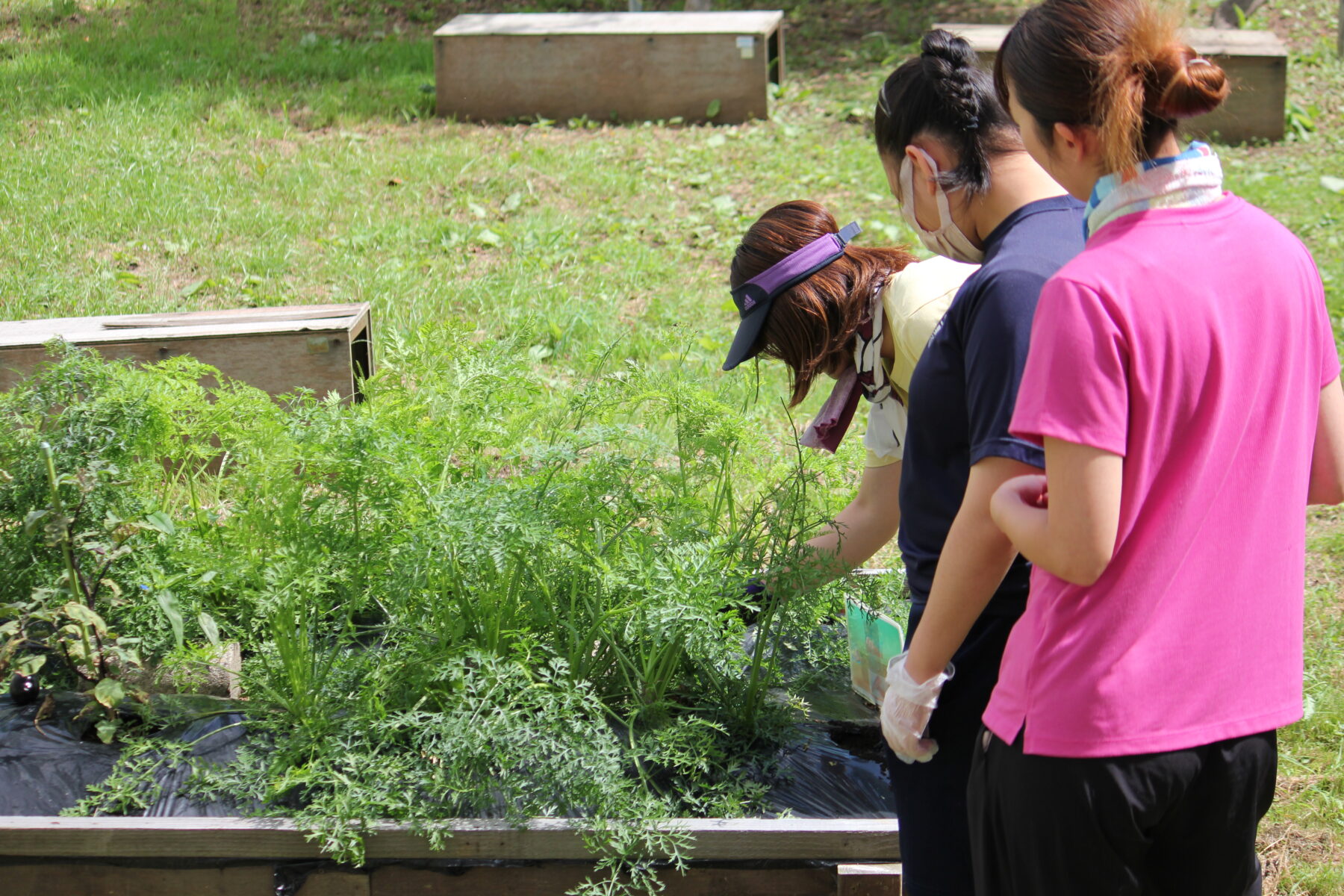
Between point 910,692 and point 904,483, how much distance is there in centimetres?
31

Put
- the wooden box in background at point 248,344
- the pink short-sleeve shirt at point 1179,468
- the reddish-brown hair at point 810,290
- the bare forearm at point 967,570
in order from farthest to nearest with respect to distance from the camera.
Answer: the wooden box in background at point 248,344 < the reddish-brown hair at point 810,290 < the bare forearm at point 967,570 < the pink short-sleeve shirt at point 1179,468

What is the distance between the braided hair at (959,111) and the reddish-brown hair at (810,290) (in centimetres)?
34

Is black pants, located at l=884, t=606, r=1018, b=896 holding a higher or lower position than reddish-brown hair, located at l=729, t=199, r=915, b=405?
lower

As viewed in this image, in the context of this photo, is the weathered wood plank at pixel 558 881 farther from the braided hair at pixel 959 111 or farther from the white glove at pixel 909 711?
the braided hair at pixel 959 111

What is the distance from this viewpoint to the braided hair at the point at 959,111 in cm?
169

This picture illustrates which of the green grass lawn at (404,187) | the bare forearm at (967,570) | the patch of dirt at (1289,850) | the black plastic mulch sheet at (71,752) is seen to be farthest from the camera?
the green grass lawn at (404,187)

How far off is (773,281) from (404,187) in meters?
5.11

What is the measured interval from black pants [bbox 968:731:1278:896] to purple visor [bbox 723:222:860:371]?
0.95m

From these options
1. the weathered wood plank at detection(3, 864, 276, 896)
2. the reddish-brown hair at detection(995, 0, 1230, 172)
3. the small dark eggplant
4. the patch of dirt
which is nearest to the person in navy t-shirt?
the reddish-brown hair at detection(995, 0, 1230, 172)

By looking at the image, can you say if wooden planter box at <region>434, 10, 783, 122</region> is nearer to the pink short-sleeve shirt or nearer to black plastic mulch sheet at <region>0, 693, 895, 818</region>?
black plastic mulch sheet at <region>0, 693, 895, 818</region>

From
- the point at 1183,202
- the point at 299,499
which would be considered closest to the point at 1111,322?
the point at 1183,202

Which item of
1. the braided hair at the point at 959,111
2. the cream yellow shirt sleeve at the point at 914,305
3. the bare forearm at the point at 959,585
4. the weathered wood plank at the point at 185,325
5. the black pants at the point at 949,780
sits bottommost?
the black pants at the point at 949,780

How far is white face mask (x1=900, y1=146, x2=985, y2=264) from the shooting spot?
67.5 inches

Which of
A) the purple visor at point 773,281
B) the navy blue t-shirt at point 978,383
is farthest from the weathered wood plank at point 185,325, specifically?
the navy blue t-shirt at point 978,383
